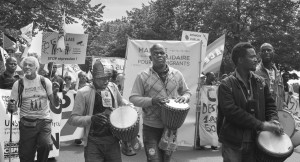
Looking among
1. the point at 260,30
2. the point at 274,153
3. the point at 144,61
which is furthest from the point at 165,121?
the point at 260,30

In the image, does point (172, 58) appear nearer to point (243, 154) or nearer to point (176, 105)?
point (176, 105)

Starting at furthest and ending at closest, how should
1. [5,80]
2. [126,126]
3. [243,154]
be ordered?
1. [5,80]
2. [126,126]
3. [243,154]

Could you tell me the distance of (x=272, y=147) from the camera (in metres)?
4.04

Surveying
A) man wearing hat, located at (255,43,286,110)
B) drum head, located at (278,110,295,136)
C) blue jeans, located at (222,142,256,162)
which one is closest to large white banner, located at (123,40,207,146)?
man wearing hat, located at (255,43,286,110)

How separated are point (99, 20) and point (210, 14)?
1431 cm

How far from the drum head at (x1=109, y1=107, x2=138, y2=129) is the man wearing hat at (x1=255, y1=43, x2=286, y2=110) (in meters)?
2.20

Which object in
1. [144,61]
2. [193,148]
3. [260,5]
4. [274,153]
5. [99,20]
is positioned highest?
[260,5]

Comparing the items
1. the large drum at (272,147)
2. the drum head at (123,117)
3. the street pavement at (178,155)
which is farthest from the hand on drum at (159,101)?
the street pavement at (178,155)

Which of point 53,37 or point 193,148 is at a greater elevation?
point 53,37

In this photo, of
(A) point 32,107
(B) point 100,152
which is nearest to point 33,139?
(A) point 32,107

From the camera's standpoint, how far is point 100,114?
482 cm

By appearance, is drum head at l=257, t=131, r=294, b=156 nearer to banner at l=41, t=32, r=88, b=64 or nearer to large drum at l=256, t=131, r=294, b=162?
large drum at l=256, t=131, r=294, b=162

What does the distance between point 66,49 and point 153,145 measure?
6.63m

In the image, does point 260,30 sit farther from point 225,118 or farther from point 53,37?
point 225,118
